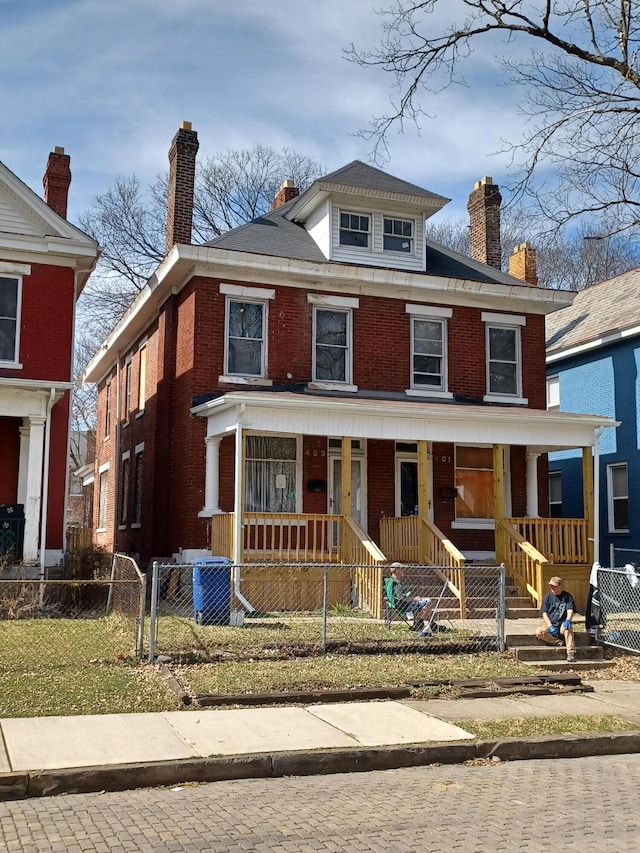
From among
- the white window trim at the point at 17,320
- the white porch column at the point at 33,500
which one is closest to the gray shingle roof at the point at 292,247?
the white window trim at the point at 17,320

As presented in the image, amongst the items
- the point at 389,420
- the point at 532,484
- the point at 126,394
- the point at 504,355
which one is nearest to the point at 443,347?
the point at 504,355

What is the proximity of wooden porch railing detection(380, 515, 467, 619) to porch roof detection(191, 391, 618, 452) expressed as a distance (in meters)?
1.87

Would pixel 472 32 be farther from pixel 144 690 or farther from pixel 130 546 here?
pixel 130 546

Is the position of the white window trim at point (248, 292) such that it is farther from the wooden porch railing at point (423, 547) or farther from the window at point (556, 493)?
the window at point (556, 493)

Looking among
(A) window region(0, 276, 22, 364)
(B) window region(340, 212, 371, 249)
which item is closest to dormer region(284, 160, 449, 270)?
(B) window region(340, 212, 371, 249)

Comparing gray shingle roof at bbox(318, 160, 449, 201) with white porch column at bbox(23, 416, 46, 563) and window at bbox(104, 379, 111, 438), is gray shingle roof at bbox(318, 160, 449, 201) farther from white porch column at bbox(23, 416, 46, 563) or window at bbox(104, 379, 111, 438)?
window at bbox(104, 379, 111, 438)

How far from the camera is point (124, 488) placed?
2494 centimetres

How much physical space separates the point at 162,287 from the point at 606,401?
12.1 meters

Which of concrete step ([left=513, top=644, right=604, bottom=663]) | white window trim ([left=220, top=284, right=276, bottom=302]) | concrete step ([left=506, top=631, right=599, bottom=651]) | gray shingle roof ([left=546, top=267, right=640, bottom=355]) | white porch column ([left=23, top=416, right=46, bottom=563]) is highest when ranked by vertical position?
gray shingle roof ([left=546, top=267, right=640, bottom=355])

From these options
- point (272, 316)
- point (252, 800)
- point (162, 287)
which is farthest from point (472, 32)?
point (252, 800)

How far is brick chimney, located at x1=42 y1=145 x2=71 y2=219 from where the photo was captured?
2111 cm

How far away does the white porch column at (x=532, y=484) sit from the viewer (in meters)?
20.2

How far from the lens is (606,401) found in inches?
937

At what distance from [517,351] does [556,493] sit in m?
6.02
